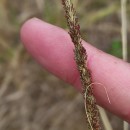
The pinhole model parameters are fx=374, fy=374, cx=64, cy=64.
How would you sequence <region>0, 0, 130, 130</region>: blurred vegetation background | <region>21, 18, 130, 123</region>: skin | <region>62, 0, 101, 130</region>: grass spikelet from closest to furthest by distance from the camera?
<region>62, 0, 101, 130</region>: grass spikelet < <region>21, 18, 130, 123</region>: skin < <region>0, 0, 130, 130</region>: blurred vegetation background

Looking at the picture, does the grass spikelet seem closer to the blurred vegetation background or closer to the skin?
the skin

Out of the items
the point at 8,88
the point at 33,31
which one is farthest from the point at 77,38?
the point at 8,88

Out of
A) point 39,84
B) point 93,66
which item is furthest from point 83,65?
point 39,84

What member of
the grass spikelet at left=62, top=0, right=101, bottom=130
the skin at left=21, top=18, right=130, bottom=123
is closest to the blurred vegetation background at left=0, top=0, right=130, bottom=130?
the skin at left=21, top=18, right=130, bottom=123

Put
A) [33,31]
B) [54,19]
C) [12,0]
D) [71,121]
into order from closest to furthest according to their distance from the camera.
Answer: [33,31] < [54,19] < [71,121] < [12,0]

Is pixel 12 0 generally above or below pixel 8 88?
above

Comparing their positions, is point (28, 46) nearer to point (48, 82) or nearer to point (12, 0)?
point (48, 82)

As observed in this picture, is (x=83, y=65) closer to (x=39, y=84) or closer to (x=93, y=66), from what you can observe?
(x=93, y=66)
